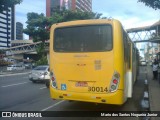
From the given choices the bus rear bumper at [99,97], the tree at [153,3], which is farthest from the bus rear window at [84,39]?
the tree at [153,3]

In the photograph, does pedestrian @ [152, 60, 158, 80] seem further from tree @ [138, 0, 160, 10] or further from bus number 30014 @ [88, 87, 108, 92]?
bus number 30014 @ [88, 87, 108, 92]

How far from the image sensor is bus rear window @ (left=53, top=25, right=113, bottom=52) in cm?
916

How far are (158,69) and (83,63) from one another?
57.6 feet

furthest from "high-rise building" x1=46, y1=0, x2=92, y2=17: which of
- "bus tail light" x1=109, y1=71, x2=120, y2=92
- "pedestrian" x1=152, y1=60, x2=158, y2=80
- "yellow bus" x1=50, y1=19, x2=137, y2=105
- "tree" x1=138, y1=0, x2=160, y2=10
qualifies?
"bus tail light" x1=109, y1=71, x2=120, y2=92

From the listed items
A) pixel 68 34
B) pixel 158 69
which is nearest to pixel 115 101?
pixel 68 34

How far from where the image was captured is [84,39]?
9.46 meters

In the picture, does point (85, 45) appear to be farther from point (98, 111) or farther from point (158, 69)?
point (158, 69)

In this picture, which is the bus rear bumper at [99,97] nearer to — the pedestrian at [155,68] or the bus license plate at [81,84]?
the bus license plate at [81,84]

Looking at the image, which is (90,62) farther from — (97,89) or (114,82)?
(114,82)

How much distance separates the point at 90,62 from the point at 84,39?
83 cm

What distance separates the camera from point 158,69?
25438mm

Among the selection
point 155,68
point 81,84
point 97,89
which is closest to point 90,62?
point 81,84

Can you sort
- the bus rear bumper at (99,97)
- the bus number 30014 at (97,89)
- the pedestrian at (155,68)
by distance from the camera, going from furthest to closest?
1. the pedestrian at (155,68)
2. the bus number 30014 at (97,89)
3. the bus rear bumper at (99,97)

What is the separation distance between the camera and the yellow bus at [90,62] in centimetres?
895
